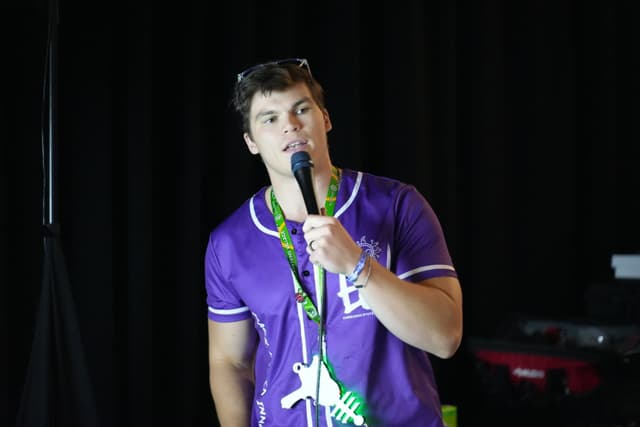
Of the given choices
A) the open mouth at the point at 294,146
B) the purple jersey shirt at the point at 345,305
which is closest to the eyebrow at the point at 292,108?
the open mouth at the point at 294,146

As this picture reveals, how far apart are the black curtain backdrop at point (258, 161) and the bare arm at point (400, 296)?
96 centimetres

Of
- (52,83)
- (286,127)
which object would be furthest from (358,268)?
(52,83)

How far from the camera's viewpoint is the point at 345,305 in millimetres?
1520

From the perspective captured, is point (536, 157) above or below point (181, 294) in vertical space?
above

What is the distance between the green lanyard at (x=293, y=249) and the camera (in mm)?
1525

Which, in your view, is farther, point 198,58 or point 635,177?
point 635,177

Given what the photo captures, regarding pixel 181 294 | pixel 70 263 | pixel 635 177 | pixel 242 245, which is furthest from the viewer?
pixel 635 177

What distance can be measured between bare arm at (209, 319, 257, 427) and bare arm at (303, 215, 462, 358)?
501 millimetres

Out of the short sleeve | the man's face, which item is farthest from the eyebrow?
the short sleeve

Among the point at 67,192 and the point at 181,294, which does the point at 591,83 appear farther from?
the point at 67,192

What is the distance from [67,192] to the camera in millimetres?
2055

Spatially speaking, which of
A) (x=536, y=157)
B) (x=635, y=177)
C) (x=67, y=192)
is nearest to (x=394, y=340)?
(x=67, y=192)

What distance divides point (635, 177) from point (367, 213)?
218 centimetres

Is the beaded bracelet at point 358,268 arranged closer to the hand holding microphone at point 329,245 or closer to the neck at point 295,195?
the hand holding microphone at point 329,245
